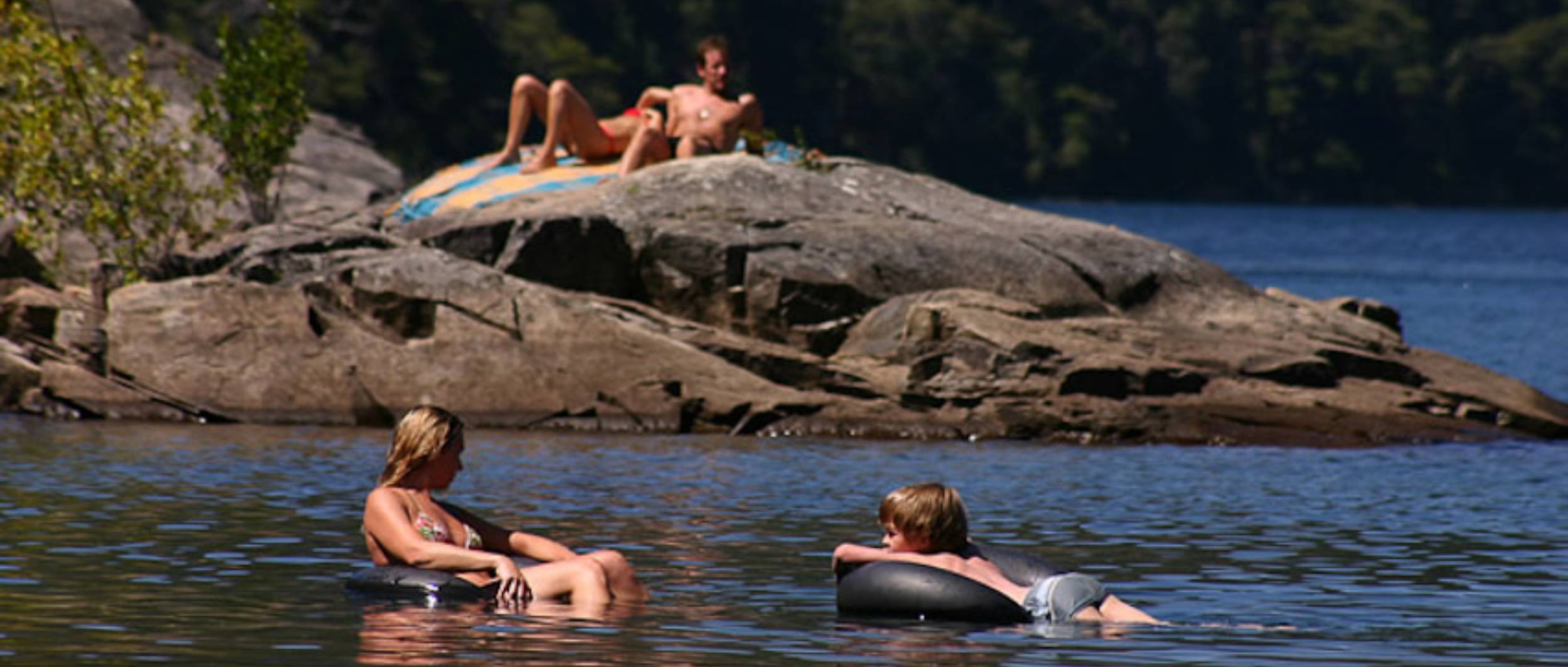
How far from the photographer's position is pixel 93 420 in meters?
27.6

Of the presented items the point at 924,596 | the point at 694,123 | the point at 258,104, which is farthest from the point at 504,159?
the point at 924,596

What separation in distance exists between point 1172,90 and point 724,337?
133 metres

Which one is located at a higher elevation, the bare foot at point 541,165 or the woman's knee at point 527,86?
the woman's knee at point 527,86

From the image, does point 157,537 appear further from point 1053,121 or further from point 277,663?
point 1053,121

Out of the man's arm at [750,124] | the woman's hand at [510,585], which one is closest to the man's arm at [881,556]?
the woman's hand at [510,585]

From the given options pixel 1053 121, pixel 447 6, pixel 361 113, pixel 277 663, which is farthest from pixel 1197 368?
pixel 1053 121

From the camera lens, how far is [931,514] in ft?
48.3

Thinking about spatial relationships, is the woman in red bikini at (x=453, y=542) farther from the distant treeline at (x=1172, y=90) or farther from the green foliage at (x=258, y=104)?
the distant treeline at (x=1172, y=90)

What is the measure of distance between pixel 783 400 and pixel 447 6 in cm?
7548

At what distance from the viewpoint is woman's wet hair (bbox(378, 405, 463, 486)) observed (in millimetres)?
14156

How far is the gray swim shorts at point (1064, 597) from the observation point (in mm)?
14344

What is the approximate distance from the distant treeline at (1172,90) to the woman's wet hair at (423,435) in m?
114

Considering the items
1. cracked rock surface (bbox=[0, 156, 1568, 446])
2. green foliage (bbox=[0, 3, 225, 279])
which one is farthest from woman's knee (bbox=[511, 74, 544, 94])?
green foliage (bbox=[0, 3, 225, 279])

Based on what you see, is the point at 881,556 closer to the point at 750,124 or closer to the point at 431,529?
the point at 431,529
